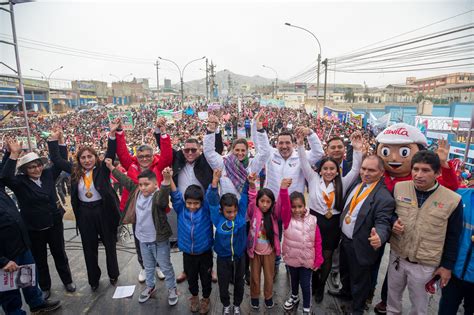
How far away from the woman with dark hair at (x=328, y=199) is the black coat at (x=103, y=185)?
235 cm

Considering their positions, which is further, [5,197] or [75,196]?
[75,196]

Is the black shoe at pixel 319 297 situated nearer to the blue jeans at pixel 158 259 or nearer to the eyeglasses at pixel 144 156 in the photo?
the blue jeans at pixel 158 259

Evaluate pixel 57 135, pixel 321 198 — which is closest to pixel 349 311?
pixel 321 198

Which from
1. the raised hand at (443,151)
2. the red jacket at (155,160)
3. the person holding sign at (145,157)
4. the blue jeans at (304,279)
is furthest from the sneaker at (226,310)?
the raised hand at (443,151)

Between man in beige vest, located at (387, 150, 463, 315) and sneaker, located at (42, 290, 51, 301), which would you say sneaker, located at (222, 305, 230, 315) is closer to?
man in beige vest, located at (387, 150, 463, 315)

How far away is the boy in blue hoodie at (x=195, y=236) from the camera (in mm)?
2717

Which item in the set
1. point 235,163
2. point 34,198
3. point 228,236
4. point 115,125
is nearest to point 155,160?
point 115,125

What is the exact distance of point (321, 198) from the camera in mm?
2861

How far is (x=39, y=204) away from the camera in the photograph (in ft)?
9.72

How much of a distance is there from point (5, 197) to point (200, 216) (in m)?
1.97

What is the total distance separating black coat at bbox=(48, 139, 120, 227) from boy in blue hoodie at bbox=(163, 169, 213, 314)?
1002mm

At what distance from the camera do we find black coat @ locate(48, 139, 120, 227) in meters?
3.16

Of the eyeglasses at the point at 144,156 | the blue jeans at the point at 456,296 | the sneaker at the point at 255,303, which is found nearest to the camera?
the blue jeans at the point at 456,296

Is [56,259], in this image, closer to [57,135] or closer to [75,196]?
[75,196]
